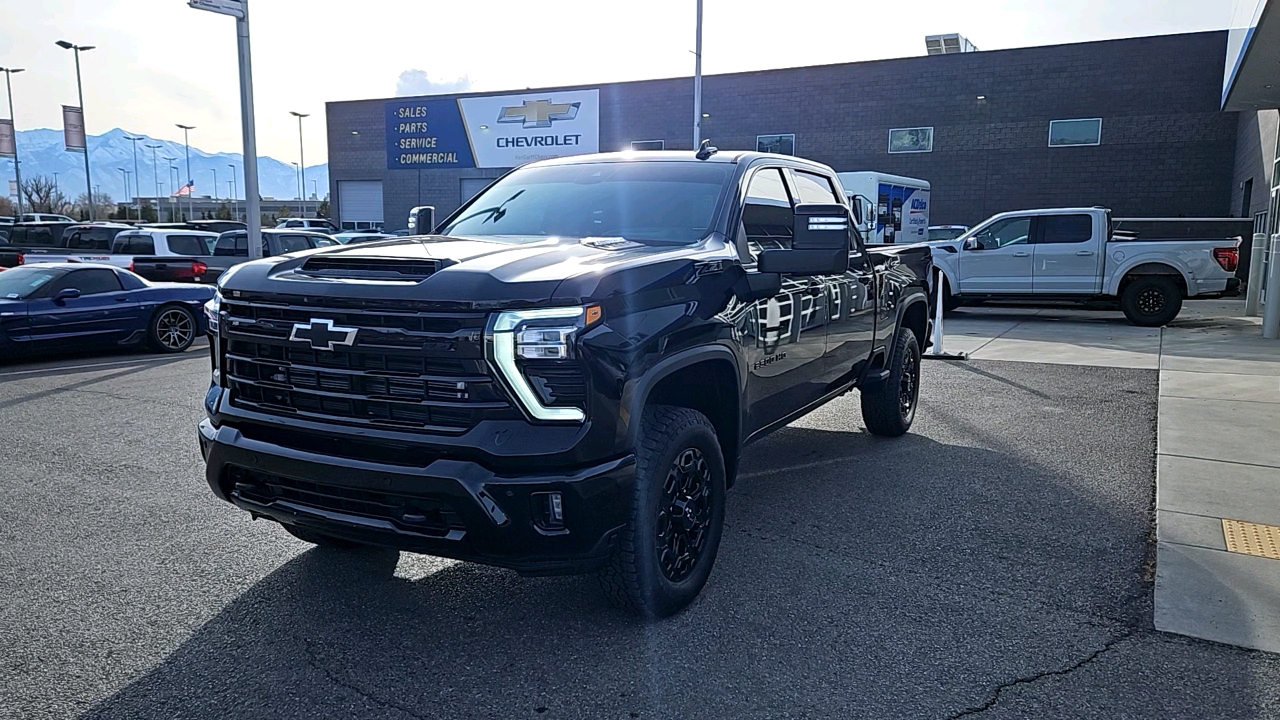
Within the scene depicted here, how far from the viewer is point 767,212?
4906mm

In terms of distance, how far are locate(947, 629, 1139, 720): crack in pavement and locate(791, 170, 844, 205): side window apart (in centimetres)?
292

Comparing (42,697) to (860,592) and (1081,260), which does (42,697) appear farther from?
(1081,260)

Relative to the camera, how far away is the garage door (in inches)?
1666

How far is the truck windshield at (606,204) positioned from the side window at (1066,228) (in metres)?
13.1

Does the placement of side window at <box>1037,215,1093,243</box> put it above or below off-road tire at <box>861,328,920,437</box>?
above

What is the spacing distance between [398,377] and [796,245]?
6.03ft

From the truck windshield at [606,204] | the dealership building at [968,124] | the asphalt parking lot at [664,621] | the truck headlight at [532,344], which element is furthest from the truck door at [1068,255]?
the truck headlight at [532,344]

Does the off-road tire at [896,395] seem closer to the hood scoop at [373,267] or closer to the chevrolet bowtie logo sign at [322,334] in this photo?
the hood scoop at [373,267]

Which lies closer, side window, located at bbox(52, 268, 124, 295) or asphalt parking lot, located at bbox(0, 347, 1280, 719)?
asphalt parking lot, located at bbox(0, 347, 1280, 719)

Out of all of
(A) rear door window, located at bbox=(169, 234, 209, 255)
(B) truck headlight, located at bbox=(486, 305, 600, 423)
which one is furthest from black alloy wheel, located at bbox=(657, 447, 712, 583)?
(A) rear door window, located at bbox=(169, 234, 209, 255)

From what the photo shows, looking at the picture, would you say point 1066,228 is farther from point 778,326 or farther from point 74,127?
point 74,127

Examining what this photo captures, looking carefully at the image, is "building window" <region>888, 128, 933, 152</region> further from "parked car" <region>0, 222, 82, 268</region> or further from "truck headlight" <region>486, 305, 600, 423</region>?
"truck headlight" <region>486, 305, 600, 423</region>

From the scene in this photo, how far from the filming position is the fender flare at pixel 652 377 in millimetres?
3287

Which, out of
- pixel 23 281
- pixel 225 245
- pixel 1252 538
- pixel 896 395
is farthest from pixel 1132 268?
pixel 225 245
